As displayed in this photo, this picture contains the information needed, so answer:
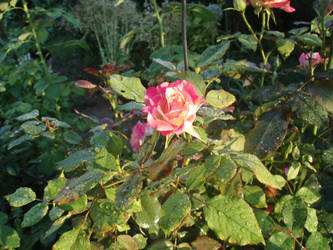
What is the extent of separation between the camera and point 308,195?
0.76 m

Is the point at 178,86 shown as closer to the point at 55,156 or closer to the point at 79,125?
the point at 55,156

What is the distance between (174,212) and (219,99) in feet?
0.92

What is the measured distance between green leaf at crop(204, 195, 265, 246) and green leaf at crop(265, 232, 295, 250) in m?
0.08

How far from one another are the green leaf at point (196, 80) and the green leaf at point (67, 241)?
1.29 ft

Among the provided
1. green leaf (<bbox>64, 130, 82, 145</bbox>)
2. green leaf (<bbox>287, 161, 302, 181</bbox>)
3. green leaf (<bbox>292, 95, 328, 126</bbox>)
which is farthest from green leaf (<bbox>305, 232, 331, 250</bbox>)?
green leaf (<bbox>64, 130, 82, 145</bbox>)

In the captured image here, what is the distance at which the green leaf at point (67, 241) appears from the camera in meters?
0.57

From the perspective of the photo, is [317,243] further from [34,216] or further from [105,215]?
[34,216]

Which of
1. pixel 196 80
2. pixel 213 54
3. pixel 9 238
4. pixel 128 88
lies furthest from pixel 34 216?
pixel 213 54

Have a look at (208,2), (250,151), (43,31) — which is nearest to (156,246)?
(250,151)

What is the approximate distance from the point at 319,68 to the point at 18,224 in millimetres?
1244

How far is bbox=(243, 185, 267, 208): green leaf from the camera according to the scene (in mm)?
730

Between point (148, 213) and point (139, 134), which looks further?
point (139, 134)

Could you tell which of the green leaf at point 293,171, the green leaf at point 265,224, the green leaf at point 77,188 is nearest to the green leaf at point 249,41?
the green leaf at point 293,171

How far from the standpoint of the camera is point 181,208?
58 cm
